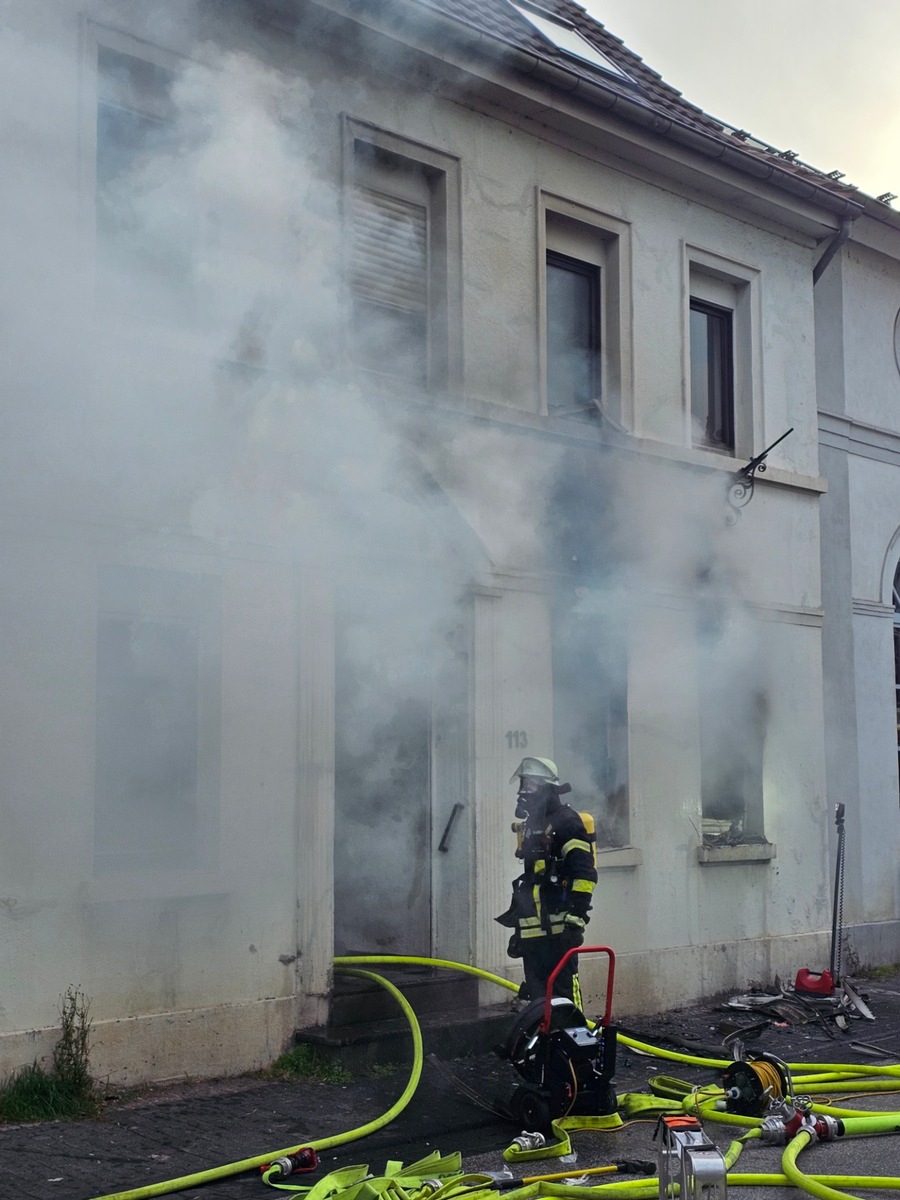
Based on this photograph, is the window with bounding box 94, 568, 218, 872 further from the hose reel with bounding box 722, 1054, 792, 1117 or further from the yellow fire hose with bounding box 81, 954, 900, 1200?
the hose reel with bounding box 722, 1054, 792, 1117

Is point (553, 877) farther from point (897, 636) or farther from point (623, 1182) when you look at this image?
point (897, 636)

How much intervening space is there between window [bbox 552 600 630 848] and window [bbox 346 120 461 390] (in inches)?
79.9

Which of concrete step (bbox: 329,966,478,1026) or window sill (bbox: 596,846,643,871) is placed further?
window sill (bbox: 596,846,643,871)

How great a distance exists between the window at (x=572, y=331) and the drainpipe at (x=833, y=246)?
2712 mm

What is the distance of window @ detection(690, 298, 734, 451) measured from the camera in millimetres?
11258

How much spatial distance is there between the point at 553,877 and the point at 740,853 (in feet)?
11.3

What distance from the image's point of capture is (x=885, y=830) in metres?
12.3

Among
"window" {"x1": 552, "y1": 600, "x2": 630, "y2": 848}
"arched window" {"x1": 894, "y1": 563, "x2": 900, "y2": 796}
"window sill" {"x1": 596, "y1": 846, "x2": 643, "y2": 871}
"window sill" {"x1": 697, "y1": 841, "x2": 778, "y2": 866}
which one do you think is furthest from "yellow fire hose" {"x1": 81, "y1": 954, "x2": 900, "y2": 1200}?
"arched window" {"x1": 894, "y1": 563, "x2": 900, "y2": 796}

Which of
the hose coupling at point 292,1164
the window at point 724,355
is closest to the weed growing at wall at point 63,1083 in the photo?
the hose coupling at point 292,1164

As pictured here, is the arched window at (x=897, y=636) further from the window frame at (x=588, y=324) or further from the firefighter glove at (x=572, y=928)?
the firefighter glove at (x=572, y=928)

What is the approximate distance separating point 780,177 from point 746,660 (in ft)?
12.8

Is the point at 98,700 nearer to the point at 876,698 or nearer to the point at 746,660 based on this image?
the point at 746,660

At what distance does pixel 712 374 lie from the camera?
37.8ft

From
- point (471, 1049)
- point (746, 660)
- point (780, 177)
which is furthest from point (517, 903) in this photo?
point (780, 177)
